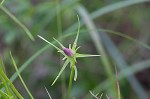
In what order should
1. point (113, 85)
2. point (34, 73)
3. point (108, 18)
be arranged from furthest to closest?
point (108, 18), point (34, 73), point (113, 85)

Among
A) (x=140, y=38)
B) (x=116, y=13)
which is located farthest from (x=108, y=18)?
(x=140, y=38)

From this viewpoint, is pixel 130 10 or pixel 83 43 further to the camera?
pixel 130 10

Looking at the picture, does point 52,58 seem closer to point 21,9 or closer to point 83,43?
point 83,43

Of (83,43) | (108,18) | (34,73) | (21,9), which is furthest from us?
(108,18)

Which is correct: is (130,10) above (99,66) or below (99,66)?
above

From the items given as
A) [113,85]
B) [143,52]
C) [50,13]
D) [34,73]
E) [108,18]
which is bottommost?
[113,85]

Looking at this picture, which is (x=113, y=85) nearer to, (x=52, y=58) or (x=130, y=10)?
(x=52, y=58)

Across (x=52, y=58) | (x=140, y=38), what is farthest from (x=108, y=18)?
(x=52, y=58)
